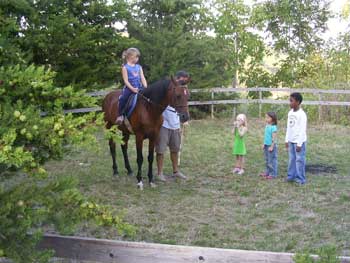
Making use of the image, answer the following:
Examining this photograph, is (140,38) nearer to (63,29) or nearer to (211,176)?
(63,29)

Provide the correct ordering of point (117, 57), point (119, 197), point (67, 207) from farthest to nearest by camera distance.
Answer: point (117, 57), point (119, 197), point (67, 207)

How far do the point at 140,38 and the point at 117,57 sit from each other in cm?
155

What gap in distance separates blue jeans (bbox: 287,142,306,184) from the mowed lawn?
178 millimetres

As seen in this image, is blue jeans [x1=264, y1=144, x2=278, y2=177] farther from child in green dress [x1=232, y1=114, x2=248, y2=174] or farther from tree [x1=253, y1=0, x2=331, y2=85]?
tree [x1=253, y1=0, x2=331, y2=85]

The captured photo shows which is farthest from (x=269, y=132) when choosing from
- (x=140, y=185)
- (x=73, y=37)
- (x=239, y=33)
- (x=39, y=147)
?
(x=239, y=33)

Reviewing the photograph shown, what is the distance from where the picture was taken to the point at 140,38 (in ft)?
48.4

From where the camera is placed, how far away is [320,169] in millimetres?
8164

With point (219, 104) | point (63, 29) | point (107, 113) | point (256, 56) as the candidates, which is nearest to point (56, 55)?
point (63, 29)

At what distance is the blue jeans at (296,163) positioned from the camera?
7023 mm

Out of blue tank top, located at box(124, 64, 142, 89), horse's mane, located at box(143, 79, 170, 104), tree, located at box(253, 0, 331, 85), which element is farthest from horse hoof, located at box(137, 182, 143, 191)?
tree, located at box(253, 0, 331, 85)

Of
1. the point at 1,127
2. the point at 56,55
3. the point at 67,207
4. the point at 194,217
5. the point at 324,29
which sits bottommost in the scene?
the point at 194,217

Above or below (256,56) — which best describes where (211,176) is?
below

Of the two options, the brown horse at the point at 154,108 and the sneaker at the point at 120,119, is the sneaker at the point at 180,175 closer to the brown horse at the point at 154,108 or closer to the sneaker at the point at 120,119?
the brown horse at the point at 154,108

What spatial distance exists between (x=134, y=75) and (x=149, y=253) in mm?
4607
